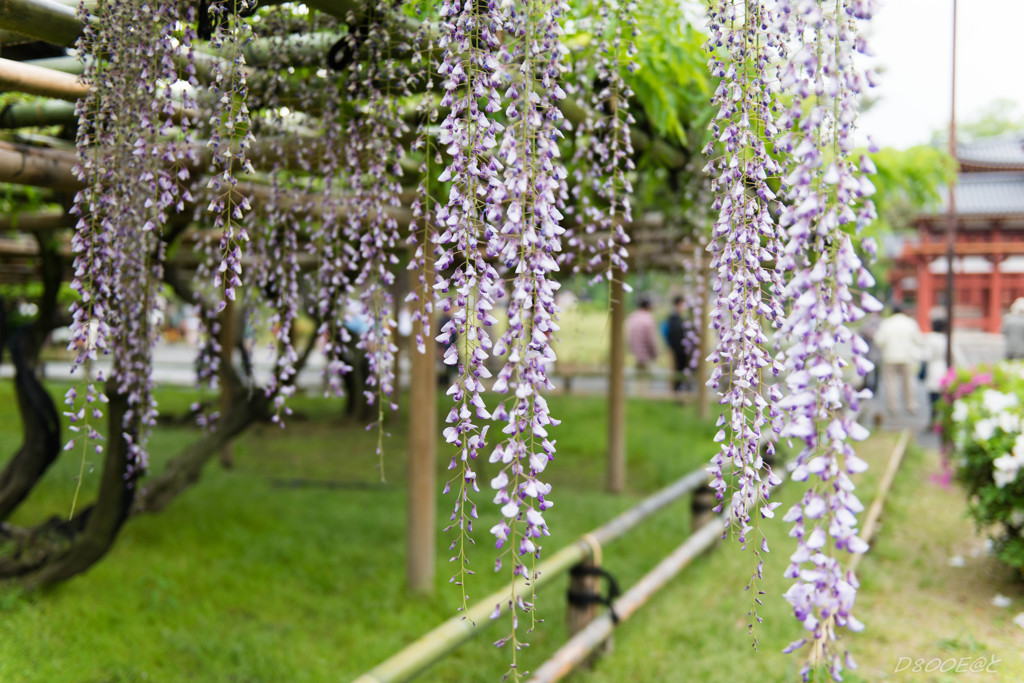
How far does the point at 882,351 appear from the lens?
9.96 m

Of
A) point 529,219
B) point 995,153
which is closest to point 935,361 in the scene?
point 995,153

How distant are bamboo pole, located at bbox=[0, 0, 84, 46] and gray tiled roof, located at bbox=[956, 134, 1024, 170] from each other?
1572 centimetres

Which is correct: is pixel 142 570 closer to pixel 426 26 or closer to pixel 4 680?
pixel 4 680

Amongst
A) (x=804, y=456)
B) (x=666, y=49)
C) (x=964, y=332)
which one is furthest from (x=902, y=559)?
(x=964, y=332)

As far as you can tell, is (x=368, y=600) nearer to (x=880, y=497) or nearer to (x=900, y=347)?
(x=880, y=497)

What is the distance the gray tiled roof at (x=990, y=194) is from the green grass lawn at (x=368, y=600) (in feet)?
Answer: 32.5

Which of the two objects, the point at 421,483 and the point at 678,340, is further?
the point at 678,340

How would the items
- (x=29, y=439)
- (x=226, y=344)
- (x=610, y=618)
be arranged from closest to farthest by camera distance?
(x=610, y=618)
(x=29, y=439)
(x=226, y=344)

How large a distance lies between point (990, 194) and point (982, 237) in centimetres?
91

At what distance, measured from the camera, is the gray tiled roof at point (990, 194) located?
14.1m

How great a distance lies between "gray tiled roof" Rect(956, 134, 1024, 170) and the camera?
14281mm

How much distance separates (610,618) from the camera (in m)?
3.43

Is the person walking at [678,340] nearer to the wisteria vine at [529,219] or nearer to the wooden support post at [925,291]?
the wooden support post at [925,291]

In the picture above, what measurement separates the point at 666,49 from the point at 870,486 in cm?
511
